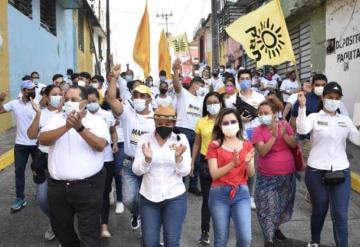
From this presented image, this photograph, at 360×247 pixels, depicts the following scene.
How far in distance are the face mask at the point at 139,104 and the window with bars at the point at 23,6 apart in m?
10.0

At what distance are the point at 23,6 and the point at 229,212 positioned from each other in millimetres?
13264

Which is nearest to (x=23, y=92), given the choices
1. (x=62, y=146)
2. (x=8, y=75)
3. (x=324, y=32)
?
(x=62, y=146)

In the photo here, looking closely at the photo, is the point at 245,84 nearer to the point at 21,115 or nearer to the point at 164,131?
the point at 164,131

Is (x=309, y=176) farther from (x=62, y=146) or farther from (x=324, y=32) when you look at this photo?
(x=324, y=32)

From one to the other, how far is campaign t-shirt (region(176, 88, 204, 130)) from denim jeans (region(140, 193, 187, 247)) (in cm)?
341

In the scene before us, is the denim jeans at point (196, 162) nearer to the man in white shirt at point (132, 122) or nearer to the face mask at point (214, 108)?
the face mask at point (214, 108)

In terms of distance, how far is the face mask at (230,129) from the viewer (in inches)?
178

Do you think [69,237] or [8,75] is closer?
[69,237]

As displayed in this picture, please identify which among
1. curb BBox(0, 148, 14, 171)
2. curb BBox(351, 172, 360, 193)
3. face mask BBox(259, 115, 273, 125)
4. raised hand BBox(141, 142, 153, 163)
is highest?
face mask BBox(259, 115, 273, 125)

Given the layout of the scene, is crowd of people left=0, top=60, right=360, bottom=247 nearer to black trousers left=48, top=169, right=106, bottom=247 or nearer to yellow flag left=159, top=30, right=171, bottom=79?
black trousers left=48, top=169, right=106, bottom=247

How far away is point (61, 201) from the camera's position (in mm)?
4219

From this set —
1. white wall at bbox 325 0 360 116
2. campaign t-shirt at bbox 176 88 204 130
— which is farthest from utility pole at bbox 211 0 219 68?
campaign t-shirt at bbox 176 88 204 130

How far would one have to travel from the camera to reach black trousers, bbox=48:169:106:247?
13.7 ft

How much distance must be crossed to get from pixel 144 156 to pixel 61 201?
81cm
